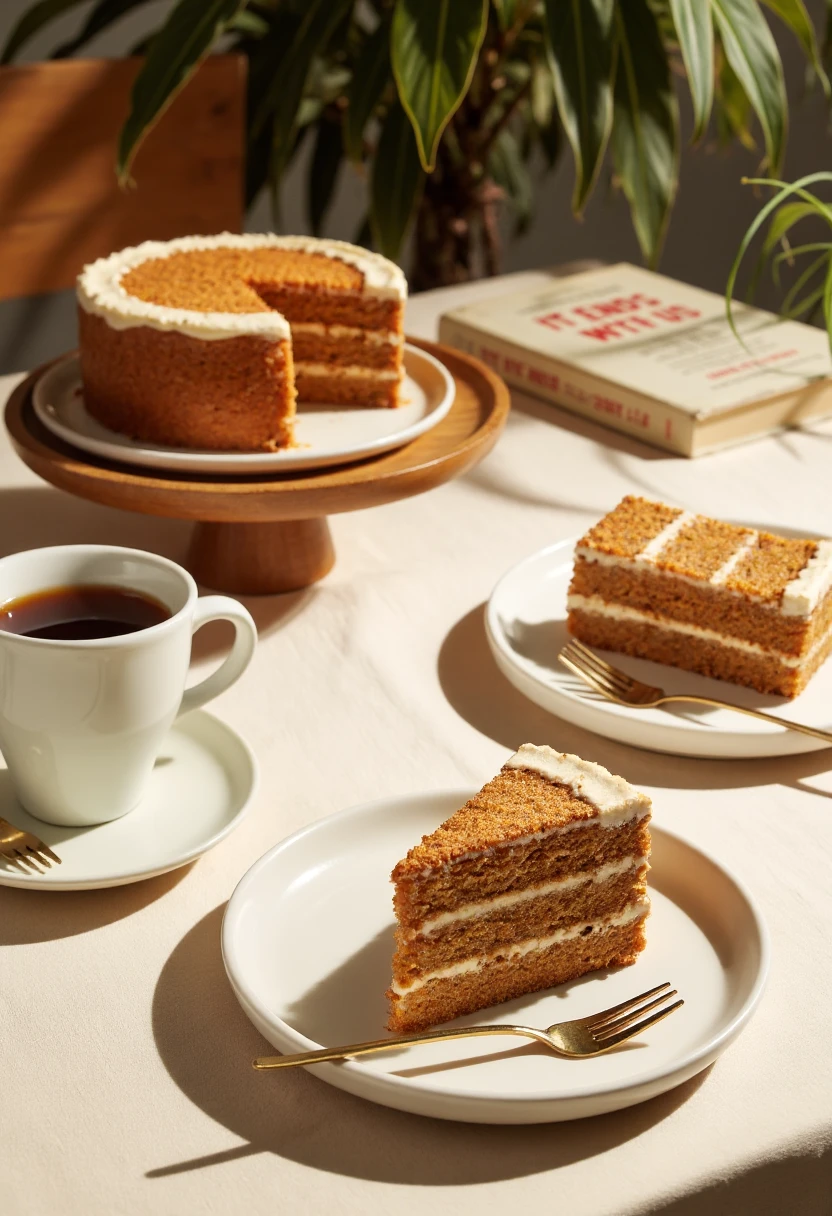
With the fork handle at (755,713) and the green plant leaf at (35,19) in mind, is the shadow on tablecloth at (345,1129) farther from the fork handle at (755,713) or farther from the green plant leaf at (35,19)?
the green plant leaf at (35,19)

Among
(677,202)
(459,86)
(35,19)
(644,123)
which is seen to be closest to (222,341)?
(459,86)

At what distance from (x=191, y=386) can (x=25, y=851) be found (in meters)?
0.58

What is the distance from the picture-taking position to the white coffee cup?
879 mm

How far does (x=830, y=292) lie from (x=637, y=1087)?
1155mm

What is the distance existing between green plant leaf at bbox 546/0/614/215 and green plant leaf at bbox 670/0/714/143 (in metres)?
0.12

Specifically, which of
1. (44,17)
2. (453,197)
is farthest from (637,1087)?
(44,17)

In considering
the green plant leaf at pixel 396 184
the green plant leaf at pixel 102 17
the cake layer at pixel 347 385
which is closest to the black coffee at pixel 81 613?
the cake layer at pixel 347 385

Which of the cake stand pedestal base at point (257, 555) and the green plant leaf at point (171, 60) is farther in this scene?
the green plant leaf at point (171, 60)

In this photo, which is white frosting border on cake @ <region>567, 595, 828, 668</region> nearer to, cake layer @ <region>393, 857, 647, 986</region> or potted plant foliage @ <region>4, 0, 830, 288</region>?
cake layer @ <region>393, 857, 647, 986</region>

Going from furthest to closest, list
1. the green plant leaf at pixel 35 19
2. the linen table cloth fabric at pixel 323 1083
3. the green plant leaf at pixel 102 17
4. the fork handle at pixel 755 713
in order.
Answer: the green plant leaf at pixel 102 17, the green plant leaf at pixel 35 19, the fork handle at pixel 755 713, the linen table cloth fabric at pixel 323 1083

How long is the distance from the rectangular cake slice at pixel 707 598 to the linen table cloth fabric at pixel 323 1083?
10 cm

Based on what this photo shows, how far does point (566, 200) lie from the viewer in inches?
174

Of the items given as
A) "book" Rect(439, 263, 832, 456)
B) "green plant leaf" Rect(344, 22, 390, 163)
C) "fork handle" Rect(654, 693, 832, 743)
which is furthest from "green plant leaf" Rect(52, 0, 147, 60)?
"fork handle" Rect(654, 693, 832, 743)

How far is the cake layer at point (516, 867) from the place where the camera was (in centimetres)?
80
